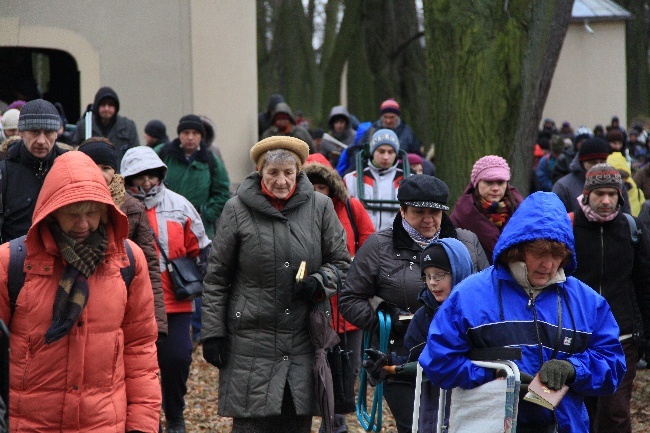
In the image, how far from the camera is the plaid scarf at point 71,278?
4.36 m

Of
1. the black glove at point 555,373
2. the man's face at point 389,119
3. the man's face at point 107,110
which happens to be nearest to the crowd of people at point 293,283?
the black glove at point 555,373

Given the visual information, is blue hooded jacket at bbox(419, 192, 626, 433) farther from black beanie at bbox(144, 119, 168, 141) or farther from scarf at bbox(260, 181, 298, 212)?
black beanie at bbox(144, 119, 168, 141)

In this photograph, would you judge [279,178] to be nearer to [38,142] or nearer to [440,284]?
[440,284]

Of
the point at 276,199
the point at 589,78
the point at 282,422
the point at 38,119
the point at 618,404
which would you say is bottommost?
the point at 618,404

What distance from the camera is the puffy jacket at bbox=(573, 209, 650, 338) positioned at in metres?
7.31

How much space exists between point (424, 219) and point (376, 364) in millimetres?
980

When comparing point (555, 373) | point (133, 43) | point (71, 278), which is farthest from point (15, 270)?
point (133, 43)

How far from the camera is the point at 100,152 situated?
707cm

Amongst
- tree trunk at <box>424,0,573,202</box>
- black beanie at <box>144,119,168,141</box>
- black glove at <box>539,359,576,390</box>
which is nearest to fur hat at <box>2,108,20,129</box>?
black beanie at <box>144,119,168,141</box>

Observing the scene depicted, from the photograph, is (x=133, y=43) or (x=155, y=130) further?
(x=133, y=43)

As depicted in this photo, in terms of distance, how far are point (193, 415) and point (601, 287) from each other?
12.8ft

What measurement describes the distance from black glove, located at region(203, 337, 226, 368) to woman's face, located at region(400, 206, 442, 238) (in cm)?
127

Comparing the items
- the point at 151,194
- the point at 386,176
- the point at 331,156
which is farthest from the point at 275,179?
the point at 331,156

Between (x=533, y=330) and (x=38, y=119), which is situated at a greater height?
(x=38, y=119)
